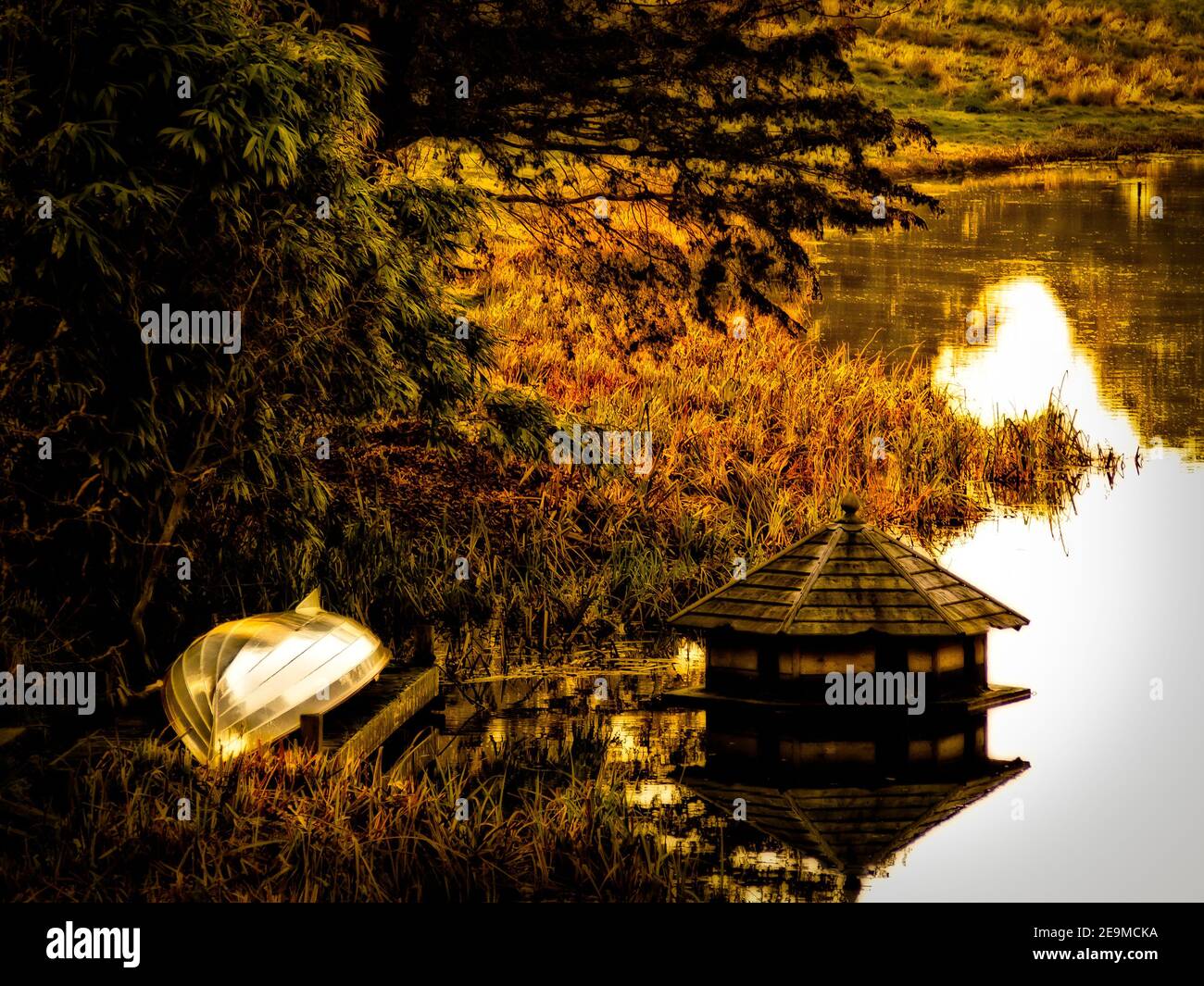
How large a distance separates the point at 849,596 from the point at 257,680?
Result: 317 centimetres

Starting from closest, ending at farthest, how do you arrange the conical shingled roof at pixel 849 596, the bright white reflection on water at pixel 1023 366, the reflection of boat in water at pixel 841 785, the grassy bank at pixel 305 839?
the grassy bank at pixel 305 839 → the reflection of boat in water at pixel 841 785 → the conical shingled roof at pixel 849 596 → the bright white reflection on water at pixel 1023 366

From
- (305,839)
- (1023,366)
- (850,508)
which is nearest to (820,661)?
(850,508)

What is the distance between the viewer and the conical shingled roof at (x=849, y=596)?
11438mm

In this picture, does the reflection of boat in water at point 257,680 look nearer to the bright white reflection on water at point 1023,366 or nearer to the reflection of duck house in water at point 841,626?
the reflection of duck house in water at point 841,626

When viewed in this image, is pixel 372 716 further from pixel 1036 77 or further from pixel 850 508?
pixel 1036 77

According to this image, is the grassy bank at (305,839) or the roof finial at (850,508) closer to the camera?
the grassy bank at (305,839)

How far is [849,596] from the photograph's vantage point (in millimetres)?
11562

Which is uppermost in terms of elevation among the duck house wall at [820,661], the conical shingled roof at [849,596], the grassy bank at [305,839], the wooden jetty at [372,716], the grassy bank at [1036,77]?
the grassy bank at [1036,77]

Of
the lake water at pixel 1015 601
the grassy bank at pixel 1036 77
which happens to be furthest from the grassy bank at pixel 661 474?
the grassy bank at pixel 1036 77

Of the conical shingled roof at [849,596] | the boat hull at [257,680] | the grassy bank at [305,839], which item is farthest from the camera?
the conical shingled roof at [849,596]

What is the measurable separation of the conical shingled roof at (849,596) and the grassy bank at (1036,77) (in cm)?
2509
